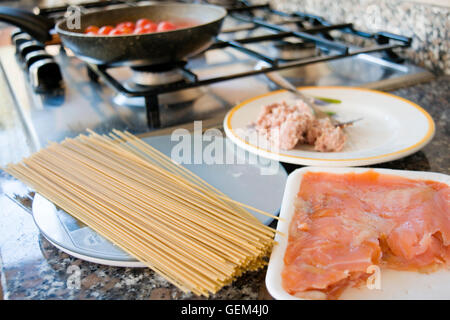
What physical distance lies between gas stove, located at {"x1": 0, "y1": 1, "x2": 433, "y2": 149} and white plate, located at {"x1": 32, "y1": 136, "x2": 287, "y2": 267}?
8.7 inches

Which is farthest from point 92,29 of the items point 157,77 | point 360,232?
point 360,232

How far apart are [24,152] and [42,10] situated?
102 centimetres

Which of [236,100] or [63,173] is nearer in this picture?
[63,173]

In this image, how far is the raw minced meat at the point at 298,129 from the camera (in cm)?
74

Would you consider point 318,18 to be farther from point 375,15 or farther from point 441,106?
point 441,106

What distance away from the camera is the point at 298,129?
2.47 ft

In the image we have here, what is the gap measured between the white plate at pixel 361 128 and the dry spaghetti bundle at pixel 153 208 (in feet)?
0.51

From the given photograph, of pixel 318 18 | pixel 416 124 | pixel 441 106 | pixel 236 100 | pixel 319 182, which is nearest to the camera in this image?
pixel 319 182

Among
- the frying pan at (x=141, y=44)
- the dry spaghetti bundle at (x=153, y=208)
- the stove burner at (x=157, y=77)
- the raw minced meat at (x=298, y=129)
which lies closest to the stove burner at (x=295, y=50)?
the frying pan at (x=141, y=44)

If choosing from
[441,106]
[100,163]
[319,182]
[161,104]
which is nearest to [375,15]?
[441,106]

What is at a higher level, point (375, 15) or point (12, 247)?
point (375, 15)

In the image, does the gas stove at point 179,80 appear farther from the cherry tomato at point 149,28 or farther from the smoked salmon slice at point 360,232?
the smoked salmon slice at point 360,232
